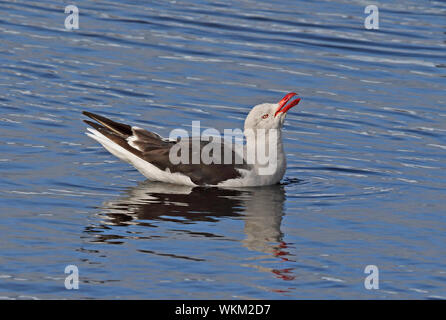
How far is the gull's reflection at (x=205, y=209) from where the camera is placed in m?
14.7

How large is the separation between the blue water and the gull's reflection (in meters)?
0.04

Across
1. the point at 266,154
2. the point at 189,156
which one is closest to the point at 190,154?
the point at 189,156

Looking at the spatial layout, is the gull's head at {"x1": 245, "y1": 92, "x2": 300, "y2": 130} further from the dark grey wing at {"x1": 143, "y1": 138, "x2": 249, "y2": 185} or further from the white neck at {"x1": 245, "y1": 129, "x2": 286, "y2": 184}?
the dark grey wing at {"x1": 143, "y1": 138, "x2": 249, "y2": 185}

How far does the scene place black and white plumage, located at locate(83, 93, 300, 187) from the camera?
1739 cm

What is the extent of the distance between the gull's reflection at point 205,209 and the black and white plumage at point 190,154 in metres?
0.15

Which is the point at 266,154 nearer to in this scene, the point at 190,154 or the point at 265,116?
the point at 265,116

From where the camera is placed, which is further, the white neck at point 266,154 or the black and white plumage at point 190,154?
the white neck at point 266,154

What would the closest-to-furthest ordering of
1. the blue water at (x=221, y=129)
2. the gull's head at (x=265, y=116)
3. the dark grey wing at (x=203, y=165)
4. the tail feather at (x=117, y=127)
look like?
the blue water at (x=221, y=129) → the dark grey wing at (x=203, y=165) → the gull's head at (x=265, y=116) → the tail feather at (x=117, y=127)

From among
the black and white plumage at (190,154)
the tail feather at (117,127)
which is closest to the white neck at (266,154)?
the black and white plumage at (190,154)

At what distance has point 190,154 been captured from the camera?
17359mm

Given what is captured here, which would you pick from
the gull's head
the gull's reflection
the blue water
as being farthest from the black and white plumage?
the blue water

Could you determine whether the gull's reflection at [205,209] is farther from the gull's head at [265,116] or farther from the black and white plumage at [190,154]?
the gull's head at [265,116]

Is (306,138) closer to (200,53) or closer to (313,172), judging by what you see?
(313,172)

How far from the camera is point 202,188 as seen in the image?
17.5 meters
